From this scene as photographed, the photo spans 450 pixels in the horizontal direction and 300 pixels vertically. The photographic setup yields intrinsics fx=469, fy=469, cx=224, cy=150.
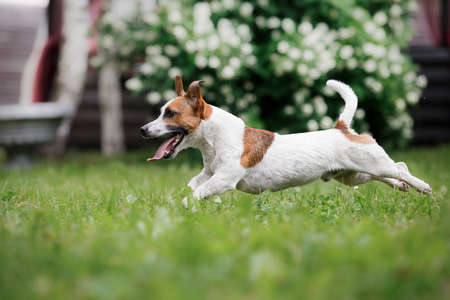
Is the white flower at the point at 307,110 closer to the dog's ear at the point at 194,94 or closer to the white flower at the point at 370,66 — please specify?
the white flower at the point at 370,66

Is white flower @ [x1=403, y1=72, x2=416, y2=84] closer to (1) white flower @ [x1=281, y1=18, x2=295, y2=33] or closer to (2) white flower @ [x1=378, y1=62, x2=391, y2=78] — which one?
(2) white flower @ [x1=378, y1=62, x2=391, y2=78]

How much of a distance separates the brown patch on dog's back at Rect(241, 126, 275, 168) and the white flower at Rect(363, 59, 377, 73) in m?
3.18

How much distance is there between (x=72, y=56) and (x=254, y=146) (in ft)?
15.4

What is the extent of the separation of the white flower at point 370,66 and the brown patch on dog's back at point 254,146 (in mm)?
3176

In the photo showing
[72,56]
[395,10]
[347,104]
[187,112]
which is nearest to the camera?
[187,112]

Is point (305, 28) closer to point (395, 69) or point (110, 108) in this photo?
point (395, 69)

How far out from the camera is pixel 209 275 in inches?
56.5

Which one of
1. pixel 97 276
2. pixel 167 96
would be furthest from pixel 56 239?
pixel 167 96

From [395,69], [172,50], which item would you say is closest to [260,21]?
[172,50]

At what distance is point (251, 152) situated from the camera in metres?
2.89

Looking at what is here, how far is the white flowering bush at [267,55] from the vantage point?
526cm

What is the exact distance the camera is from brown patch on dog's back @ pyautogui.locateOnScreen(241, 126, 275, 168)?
9.41ft

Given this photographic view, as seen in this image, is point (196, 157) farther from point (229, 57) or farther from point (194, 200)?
point (194, 200)

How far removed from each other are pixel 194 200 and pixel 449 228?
49.8 inches
